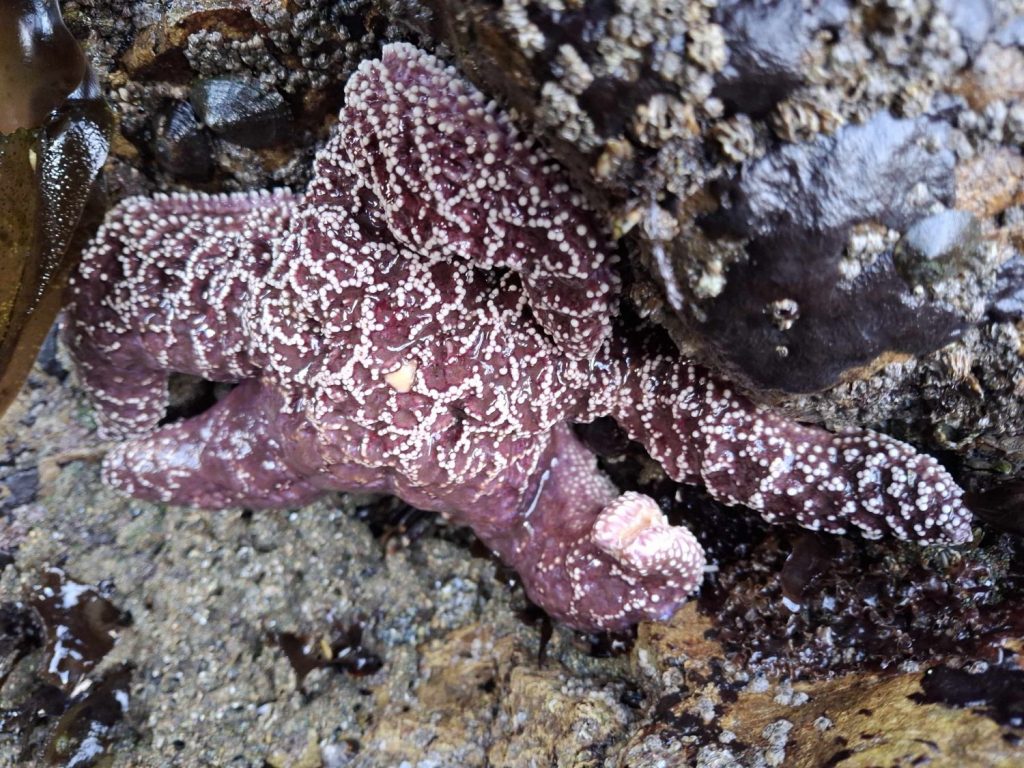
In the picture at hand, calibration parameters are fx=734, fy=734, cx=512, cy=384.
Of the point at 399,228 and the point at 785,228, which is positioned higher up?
the point at 785,228

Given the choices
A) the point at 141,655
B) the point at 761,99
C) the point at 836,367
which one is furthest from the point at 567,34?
the point at 141,655

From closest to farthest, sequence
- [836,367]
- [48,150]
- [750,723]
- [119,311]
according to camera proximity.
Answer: [836,367], [750,723], [48,150], [119,311]

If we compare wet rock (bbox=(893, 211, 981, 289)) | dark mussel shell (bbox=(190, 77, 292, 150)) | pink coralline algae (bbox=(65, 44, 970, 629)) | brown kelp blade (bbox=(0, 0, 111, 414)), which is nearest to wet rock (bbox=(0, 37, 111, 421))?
brown kelp blade (bbox=(0, 0, 111, 414))

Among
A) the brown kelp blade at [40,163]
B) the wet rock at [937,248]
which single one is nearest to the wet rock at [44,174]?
the brown kelp blade at [40,163]

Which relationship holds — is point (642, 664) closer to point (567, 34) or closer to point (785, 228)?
point (785, 228)

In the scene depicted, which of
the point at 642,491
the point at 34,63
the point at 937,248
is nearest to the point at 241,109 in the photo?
the point at 34,63

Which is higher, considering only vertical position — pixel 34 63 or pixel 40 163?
pixel 34 63

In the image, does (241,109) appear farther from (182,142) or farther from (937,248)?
(937,248)

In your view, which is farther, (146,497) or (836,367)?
(146,497)
